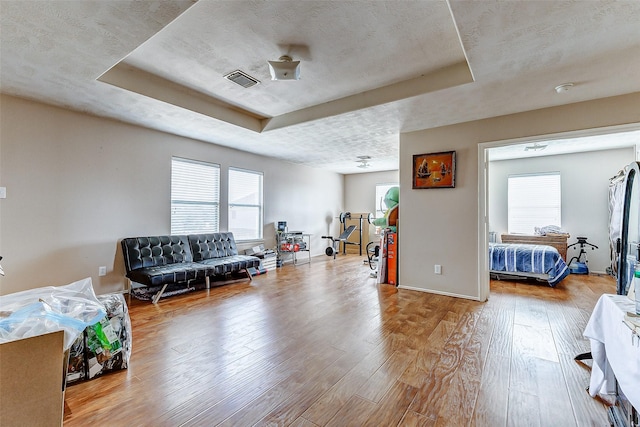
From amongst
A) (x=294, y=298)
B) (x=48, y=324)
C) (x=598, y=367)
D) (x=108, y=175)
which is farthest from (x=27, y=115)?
(x=598, y=367)

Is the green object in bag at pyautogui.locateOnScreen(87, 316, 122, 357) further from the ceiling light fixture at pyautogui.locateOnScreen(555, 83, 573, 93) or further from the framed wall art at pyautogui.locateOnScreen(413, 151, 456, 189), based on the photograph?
the ceiling light fixture at pyautogui.locateOnScreen(555, 83, 573, 93)

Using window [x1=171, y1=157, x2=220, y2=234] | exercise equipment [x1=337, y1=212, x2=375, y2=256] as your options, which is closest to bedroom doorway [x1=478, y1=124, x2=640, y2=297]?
exercise equipment [x1=337, y1=212, x2=375, y2=256]

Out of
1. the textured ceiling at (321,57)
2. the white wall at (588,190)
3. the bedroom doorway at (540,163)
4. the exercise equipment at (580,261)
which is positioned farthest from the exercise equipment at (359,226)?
the exercise equipment at (580,261)

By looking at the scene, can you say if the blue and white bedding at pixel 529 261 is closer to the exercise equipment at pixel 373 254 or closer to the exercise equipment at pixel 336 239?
the exercise equipment at pixel 373 254

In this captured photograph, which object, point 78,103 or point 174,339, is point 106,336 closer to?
point 174,339

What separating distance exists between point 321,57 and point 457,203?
8.92 feet

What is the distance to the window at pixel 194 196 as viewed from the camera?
477 cm

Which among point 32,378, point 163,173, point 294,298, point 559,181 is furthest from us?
point 559,181

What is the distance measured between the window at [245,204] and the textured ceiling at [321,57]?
1.82 m

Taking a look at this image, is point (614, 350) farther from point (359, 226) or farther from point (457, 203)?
point (359, 226)

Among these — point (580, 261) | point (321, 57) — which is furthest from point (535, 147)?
point (321, 57)

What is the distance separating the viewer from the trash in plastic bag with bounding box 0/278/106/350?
1.23 metres

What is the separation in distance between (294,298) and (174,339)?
5.39ft

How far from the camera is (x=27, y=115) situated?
3230 millimetres
